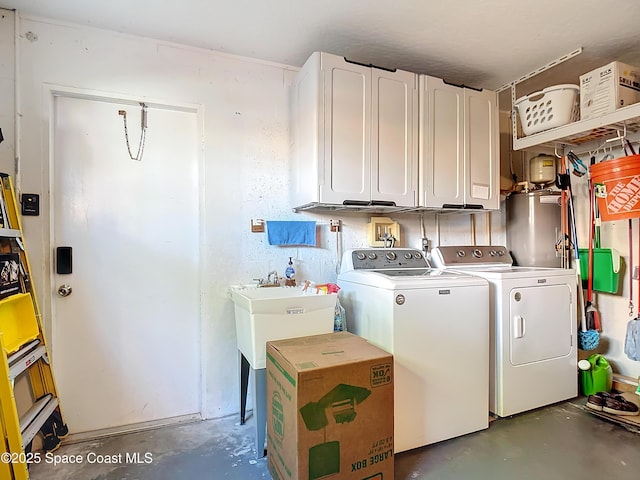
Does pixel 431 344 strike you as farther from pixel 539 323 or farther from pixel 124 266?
pixel 124 266

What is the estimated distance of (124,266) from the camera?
7.20 feet

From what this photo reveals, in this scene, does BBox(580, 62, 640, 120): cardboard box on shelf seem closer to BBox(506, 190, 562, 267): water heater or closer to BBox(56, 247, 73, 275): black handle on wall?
BBox(506, 190, 562, 267): water heater

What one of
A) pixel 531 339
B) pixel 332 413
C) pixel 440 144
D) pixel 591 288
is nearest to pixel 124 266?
pixel 332 413

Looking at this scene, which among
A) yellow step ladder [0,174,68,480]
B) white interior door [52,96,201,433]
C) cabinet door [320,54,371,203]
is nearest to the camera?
yellow step ladder [0,174,68,480]

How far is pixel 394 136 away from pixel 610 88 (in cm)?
138

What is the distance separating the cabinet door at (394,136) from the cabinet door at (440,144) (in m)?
0.07

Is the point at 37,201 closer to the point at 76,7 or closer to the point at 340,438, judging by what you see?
the point at 76,7

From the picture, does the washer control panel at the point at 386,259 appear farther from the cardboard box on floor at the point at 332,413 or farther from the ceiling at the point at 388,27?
the ceiling at the point at 388,27

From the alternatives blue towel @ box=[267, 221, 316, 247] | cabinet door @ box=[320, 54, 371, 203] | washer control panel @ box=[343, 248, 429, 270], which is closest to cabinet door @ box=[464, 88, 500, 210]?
washer control panel @ box=[343, 248, 429, 270]

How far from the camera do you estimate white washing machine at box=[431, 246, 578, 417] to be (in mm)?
2191

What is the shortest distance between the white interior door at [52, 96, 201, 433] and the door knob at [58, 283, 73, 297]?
0.08ft

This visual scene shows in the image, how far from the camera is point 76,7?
189 cm

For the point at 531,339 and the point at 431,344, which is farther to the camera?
the point at 531,339

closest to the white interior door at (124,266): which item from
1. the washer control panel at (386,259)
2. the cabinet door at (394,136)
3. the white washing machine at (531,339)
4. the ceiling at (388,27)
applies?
the ceiling at (388,27)
